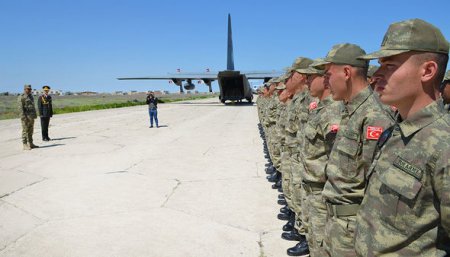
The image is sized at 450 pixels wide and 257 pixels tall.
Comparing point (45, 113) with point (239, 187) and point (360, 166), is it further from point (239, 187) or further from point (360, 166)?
point (360, 166)

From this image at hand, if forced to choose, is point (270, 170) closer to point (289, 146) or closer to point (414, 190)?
point (289, 146)

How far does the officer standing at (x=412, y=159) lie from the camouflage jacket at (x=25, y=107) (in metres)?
11.3

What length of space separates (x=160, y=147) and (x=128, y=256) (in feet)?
23.5

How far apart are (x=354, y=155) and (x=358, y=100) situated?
0.45 metres

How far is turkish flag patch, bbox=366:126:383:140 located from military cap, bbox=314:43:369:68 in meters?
0.63

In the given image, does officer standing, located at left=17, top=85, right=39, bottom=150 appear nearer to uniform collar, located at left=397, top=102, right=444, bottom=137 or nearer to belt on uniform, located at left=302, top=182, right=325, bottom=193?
belt on uniform, located at left=302, top=182, right=325, bottom=193

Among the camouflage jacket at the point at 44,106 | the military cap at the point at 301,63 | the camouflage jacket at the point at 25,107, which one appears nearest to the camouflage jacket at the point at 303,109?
the military cap at the point at 301,63

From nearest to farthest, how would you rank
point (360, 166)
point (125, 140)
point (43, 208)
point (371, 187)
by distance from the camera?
point (371, 187)
point (360, 166)
point (43, 208)
point (125, 140)

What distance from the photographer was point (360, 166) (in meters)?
2.41

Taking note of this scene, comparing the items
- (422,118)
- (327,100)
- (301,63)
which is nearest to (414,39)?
(422,118)

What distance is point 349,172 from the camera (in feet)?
7.96

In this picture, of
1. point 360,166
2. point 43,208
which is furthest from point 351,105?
point 43,208

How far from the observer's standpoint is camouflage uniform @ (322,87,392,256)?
2.37 metres

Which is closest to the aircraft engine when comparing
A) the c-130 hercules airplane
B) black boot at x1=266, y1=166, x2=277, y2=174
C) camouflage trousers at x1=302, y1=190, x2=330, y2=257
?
the c-130 hercules airplane
